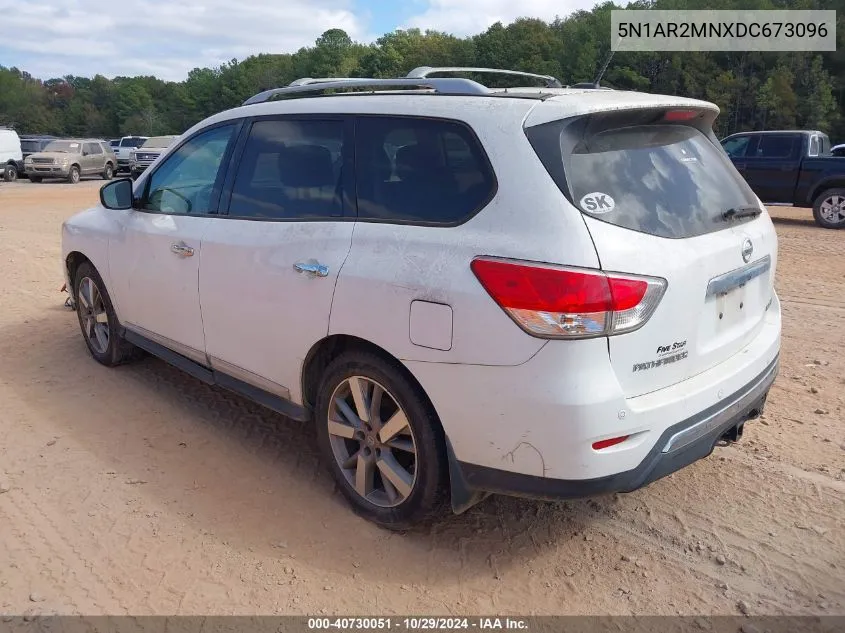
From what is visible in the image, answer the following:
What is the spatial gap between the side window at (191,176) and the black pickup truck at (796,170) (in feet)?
38.8

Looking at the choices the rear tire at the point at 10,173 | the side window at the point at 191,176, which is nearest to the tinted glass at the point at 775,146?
the side window at the point at 191,176

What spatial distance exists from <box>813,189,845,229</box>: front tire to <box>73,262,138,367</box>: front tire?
41.9ft

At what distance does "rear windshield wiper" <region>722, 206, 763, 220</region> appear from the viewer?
121 inches

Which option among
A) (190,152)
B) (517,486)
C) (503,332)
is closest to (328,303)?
(503,332)

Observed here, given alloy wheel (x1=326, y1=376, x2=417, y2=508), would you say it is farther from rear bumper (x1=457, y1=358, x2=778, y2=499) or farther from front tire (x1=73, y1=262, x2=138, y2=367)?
front tire (x1=73, y1=262, x2=138, y2=367)

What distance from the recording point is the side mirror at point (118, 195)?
458cm

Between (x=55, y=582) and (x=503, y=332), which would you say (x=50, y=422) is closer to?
(x=55, y=582)

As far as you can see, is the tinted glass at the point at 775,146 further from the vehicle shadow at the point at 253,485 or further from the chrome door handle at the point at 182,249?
the chrome door handle at the point at 182,249

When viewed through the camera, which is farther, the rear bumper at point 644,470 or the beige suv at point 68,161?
the beige suv at point 68,161

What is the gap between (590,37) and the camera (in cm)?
5650

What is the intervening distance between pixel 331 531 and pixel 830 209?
13.2 m

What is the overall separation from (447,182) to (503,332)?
2.39 ft

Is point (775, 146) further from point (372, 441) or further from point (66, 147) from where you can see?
point (66, 147)

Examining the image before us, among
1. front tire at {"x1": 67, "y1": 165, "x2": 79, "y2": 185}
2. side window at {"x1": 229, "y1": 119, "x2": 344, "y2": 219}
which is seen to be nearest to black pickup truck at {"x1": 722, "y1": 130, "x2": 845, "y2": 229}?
side window at {"x1": 229, "y1": 119, "x2": 344, "y2": 219}
